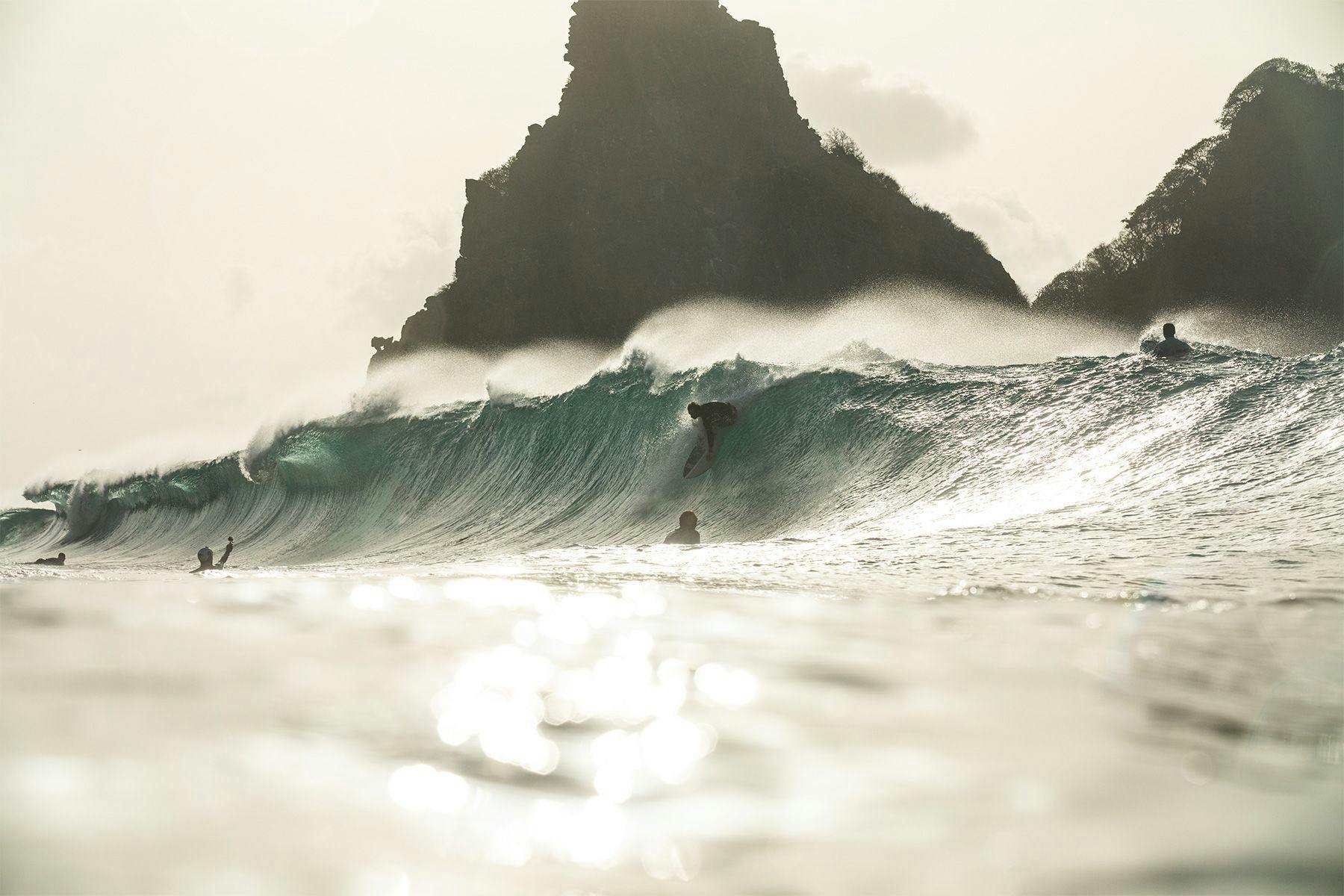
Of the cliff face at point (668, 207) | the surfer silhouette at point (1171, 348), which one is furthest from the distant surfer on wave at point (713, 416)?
the cliff face at point (668, 207)

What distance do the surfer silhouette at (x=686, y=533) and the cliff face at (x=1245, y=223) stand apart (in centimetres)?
4515

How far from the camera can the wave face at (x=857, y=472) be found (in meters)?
9.23

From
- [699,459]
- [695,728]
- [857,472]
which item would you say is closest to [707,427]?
[699,459]

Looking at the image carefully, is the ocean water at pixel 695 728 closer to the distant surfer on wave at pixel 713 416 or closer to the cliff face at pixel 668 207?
the distant surfer on wave at pixel 713 416

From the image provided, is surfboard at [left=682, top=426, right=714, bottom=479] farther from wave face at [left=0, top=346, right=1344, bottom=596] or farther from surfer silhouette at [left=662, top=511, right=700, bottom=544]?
surfer silhouette at [left=662, top=511, right=700, bottom=544]

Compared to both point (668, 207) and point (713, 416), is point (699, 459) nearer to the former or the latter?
point (713, 416)

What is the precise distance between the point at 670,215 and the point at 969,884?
187ft

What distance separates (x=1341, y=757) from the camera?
1967 millimetres

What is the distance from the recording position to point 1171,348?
16281 millimetres

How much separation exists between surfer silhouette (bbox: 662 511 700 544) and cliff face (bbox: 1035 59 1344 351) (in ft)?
148

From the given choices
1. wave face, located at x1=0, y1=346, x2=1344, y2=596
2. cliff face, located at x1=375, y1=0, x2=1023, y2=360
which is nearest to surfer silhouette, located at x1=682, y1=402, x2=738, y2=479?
wave face, located at x1=0, y1=346, x2=1344, y2=596

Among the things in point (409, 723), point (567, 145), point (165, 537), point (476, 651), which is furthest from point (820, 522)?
point (567, 145)

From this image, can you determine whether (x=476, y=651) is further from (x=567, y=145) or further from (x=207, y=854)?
(x=567, y=145)

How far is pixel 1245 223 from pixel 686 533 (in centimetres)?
5041
